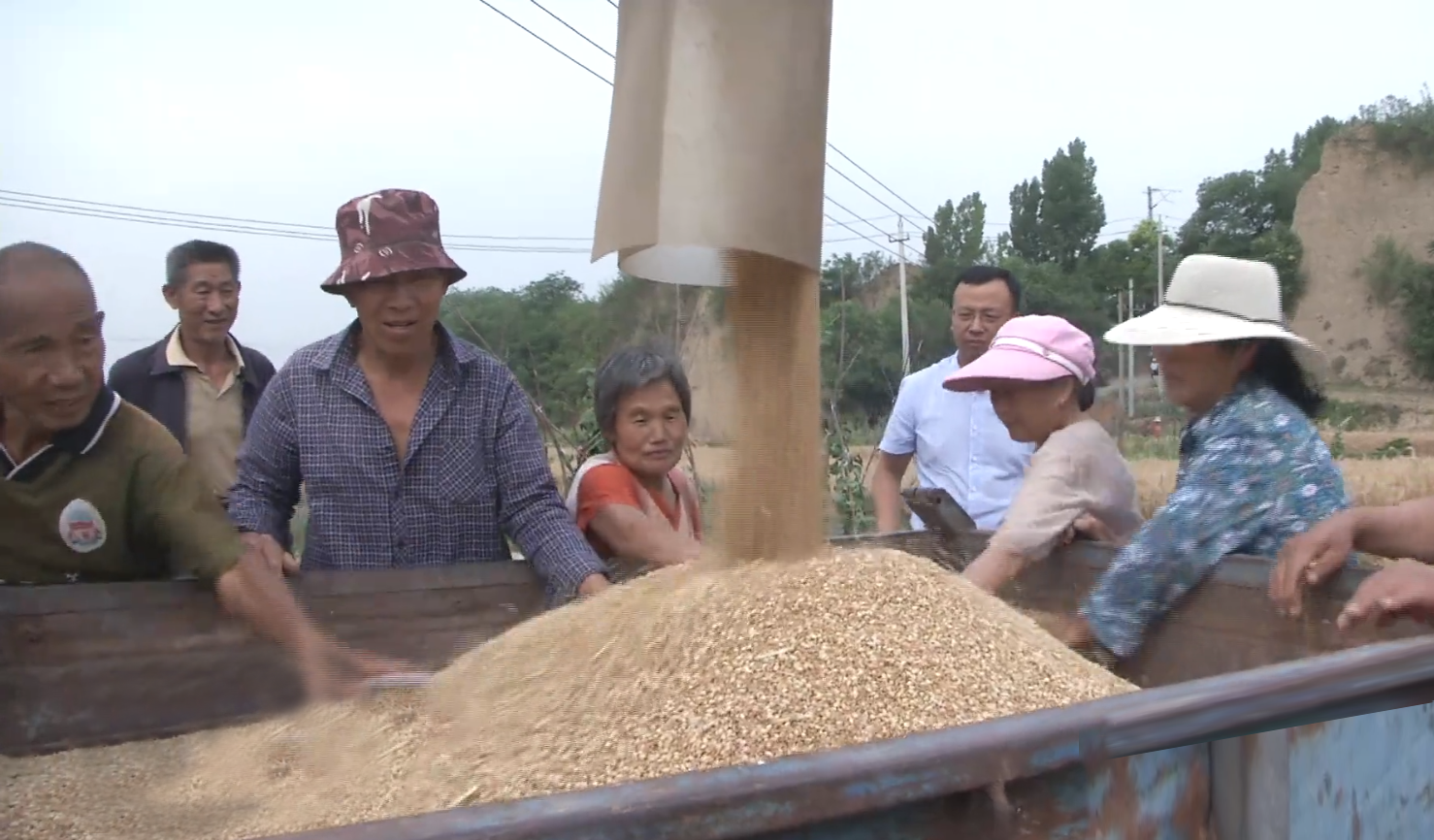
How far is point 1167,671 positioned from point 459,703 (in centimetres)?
128

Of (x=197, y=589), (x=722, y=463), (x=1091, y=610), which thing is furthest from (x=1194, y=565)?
(x=197, y=589)

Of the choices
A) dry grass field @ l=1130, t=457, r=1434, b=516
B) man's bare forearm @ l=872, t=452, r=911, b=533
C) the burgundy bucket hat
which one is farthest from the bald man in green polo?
dry grass field @ l=1130, t=457, r=1434, b=516

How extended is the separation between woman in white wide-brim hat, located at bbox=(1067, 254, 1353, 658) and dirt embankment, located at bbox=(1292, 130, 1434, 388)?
4183 centimetres

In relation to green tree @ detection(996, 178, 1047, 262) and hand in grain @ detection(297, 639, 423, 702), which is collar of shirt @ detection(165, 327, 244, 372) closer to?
hand in grain @ detection(297, 639, 423, 702)

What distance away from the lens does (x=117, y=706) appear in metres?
2.10

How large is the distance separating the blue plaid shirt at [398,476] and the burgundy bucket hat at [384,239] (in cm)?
Answer: 19

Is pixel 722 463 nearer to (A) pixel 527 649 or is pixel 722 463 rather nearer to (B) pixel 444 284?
(A) pixel 527 649

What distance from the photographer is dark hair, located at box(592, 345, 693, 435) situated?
2.77 m

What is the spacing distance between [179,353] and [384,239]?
142cm

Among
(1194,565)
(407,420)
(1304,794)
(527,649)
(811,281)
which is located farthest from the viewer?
(407,420)

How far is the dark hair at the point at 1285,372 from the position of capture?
88.5 inches

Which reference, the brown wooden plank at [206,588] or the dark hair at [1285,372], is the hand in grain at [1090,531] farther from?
the brown wooden plank at [206,588]

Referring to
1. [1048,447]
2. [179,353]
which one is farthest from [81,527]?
[1048,447]

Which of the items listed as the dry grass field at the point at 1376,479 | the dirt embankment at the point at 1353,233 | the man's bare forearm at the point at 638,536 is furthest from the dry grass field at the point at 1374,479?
the dirt embankment at the point at 1353,233
